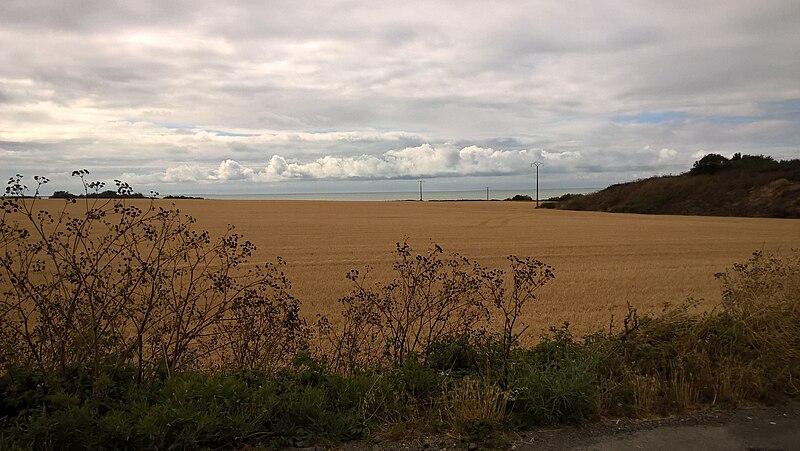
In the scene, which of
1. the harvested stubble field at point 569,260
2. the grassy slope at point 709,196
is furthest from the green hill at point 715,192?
the harvested stubble field at point 569,260

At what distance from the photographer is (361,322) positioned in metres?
6.72

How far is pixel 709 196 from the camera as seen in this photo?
6581 cm

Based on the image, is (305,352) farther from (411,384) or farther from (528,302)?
(528,302)

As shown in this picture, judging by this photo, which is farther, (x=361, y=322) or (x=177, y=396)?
(x=361, y=322)

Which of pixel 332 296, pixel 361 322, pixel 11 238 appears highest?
pixel 11 238

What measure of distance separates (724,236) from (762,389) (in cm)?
3216

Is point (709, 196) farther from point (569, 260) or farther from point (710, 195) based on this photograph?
point (569, 260)

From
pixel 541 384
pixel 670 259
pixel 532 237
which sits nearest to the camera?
pixel 541 384

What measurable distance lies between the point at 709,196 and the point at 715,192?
3.53 feet

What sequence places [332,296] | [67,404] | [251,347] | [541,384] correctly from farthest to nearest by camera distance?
[332,296] → [251,347] → [541,384] → [67,404]

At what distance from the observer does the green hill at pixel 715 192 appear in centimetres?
5831

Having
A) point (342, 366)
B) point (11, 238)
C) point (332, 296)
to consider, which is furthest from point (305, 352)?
point (332, 296)

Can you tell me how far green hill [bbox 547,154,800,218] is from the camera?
58312 millimetres

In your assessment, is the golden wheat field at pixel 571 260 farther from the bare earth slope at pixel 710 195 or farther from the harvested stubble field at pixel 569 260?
the bare earth slope at pixel 710 195
